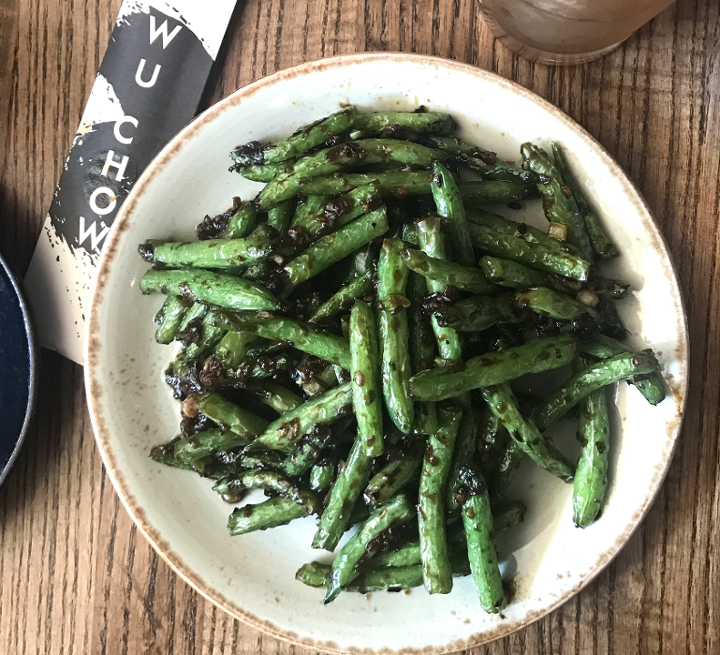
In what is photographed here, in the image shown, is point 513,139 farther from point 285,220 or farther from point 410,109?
point 285,220

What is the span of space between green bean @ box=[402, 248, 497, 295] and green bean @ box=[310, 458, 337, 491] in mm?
765

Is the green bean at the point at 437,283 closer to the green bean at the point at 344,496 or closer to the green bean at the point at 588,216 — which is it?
the green bean at the point at 344,496

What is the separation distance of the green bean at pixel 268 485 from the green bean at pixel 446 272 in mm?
888

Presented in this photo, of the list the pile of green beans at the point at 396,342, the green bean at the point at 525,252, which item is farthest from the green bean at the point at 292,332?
the green bean at the point at 525,252

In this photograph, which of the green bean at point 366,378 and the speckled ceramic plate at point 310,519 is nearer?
the green bean at point 366,378

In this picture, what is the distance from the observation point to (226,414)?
2.06 meters

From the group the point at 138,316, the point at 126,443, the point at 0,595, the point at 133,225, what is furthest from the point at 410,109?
the point at 0,595

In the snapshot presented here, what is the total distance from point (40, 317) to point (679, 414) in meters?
2.54

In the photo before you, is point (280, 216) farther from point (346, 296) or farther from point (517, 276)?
point (517, 276)

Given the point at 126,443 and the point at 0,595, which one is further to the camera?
the point at 0,595


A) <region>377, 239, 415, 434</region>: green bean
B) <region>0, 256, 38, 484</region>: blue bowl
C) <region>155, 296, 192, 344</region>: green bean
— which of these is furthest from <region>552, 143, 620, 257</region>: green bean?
<region>0, 256, 38, 484</region>: blue bowl

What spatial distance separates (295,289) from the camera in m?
2.10

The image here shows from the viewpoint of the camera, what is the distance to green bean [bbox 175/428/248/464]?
213 centimetres

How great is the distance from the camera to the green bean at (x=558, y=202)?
2.01 meters
